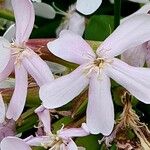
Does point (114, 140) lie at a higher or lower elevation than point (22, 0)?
lower

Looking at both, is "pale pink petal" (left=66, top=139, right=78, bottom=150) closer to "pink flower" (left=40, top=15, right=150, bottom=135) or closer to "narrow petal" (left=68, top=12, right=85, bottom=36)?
"pink flower" (left=40, top=15, right=150, bottom=135)

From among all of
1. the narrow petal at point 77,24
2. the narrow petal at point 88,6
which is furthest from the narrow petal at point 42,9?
the narrow petal at point 88,6

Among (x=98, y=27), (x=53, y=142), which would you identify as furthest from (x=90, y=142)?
(x=98, y=27)

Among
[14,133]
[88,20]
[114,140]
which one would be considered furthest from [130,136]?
[88,20]

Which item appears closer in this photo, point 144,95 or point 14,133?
point 144,95

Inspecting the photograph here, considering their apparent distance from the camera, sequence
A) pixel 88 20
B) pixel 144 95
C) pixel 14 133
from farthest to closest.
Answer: pixel 88 20
pixel 14 133
pixel 144 95

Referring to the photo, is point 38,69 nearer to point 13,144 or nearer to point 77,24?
point 13,144

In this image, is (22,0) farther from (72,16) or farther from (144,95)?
(72,16)

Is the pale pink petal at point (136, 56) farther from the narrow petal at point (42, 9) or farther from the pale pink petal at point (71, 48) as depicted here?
the narrow petal at point (42, 9)
